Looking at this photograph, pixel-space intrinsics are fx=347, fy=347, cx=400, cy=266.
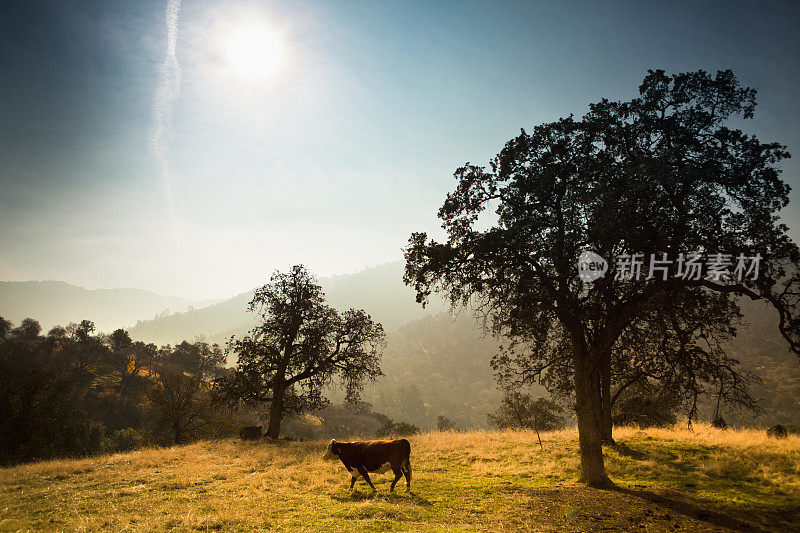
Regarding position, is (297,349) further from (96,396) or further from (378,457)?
(96,396)

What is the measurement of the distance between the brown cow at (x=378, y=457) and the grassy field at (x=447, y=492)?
24.9 inches

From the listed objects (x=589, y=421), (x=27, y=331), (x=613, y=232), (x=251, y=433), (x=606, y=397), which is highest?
(x=613, y=232)

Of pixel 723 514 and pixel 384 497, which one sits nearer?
pixel 723 514

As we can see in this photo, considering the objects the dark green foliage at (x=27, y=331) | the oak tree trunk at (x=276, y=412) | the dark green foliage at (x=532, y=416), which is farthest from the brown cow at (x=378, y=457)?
the dark green foliage at (x=27, y=331)

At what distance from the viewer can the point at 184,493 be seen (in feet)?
38.4

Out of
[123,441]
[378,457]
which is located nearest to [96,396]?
[123,441]

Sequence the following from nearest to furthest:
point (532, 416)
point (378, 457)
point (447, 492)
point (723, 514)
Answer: point (723, 514) → point (447, 492) → point (378, 457) → point (532, 416)

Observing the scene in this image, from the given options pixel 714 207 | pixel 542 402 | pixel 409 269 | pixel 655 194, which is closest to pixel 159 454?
pixel 409 269

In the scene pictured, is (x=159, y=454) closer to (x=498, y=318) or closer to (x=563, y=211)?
(x=498, y=318)

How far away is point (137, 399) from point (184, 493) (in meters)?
72.1

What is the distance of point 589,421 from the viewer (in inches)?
444

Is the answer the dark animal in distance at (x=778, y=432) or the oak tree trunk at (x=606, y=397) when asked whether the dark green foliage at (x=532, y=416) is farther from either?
the dark animal in distance at (x=778, y=432)

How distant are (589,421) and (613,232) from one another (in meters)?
6.14

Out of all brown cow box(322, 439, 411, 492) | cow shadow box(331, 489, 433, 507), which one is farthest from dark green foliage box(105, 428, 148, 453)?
cow shadow box(331, 489, 433, 507)
